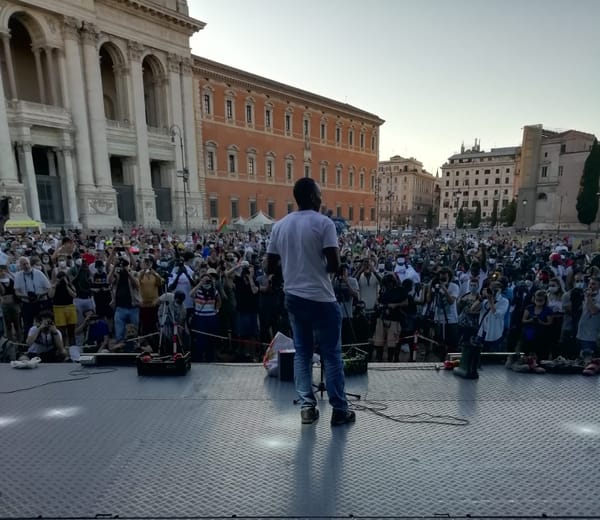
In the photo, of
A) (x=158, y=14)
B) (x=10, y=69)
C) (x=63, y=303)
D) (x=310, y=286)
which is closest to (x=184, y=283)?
(x=63, y=303)

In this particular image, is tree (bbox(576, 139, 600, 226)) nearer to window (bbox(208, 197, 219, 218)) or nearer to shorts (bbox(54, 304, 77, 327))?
window (bbox(208, 197, 219, 218))

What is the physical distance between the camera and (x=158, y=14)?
3428cm

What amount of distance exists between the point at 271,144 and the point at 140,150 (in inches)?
785

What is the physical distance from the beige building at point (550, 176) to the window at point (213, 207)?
47.2m

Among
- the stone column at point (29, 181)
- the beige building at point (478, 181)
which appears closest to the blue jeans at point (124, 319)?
the stone column at point (29, 181)

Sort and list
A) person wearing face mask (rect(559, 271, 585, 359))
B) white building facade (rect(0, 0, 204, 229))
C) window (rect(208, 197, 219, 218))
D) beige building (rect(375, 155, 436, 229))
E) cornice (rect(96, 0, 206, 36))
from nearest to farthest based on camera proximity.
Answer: person wearing face mask (rect(559, 271, 585, 359)) → white building facade (rect(0, 0, 204, 229)) → cornice (rect(96, 0, 206, 36)) → window (rect(208, 197, 219, 218)) → beige building (rect(375, 155, 436, 229))

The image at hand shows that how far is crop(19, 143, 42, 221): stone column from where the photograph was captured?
2805 cm

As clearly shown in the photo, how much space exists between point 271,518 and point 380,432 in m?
1.17

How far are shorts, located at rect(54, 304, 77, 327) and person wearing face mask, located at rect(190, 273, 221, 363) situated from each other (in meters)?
2.72

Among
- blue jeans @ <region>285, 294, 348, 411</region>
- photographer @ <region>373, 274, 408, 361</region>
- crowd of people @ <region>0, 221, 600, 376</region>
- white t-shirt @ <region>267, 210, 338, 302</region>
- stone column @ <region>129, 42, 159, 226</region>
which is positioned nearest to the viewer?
white t-shirt @ <region>267, 210, 338, 302</region>

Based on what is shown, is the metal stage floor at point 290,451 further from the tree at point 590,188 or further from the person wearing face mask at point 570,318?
the tree at point 590,188

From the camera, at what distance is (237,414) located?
3.28 metres

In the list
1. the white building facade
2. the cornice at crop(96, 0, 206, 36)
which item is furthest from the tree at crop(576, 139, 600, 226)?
the cornice at crop(96, 0, 206, 36)

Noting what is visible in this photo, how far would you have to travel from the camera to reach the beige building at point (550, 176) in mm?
58031
